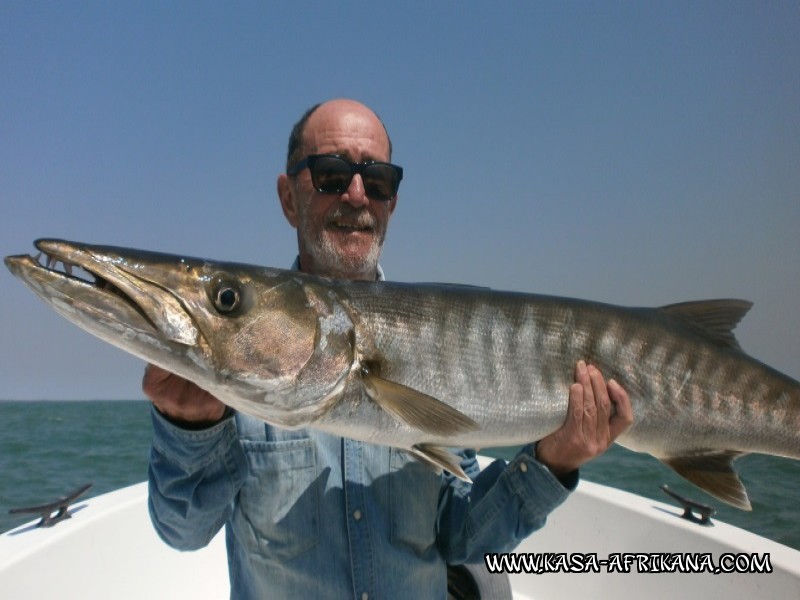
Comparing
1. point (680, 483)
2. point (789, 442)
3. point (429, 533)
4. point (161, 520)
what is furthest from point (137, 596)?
point (680, 483)

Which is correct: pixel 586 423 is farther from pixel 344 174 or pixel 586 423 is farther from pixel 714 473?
pixel 344 174

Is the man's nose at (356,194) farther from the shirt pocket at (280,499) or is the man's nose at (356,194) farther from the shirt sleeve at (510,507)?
the shirt sleeve at (510,507)

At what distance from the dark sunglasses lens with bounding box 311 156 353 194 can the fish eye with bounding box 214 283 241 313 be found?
105cm

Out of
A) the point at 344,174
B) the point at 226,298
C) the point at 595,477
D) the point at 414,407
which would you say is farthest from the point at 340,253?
the point at 595,477

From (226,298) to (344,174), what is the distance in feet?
3.83

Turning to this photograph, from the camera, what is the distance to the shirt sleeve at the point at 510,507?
2629 mm

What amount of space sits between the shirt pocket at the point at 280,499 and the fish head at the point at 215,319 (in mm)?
550

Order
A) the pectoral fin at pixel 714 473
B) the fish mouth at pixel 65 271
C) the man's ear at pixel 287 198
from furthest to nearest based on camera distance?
the man's ear at pixel 287 198 → the pectoral fin at pixel 714 473 → the fish mouth at pixel 65 271

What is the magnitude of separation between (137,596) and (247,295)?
3998 millimetres

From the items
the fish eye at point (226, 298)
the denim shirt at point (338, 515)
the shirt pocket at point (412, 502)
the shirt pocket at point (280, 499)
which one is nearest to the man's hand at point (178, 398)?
the denim shirt at point (338, 515)

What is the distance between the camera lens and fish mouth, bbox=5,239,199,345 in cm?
180

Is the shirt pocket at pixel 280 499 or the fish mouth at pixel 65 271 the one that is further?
the shirt pocket at pixel 280 499

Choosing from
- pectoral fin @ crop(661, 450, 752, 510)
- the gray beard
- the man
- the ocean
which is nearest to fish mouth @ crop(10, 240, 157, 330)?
the man

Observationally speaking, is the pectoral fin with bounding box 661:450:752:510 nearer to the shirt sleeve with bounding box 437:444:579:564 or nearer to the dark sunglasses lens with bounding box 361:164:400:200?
the shirt sleeve with bounding box 437:444:579:564
